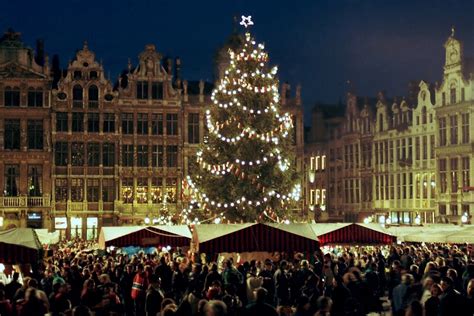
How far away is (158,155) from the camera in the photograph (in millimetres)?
61000

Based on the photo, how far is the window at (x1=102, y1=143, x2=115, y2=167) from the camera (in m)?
59.8

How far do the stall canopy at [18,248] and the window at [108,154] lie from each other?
40.5m

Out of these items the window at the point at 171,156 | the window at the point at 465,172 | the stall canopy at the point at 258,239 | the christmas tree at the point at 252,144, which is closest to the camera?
the stall canopy at the point at 258,239

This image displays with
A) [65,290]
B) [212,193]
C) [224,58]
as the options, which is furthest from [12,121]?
[65,290]

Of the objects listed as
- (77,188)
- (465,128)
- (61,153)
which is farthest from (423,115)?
(61,153)

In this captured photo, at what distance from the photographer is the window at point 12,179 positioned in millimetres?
57594

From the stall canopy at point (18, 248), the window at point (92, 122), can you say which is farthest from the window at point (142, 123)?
the stall canopy at point (18, 248)

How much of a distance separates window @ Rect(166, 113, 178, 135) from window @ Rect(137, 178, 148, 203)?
3332mm

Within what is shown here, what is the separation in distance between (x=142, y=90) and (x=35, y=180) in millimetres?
8419

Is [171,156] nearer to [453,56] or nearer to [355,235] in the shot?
[453,56]

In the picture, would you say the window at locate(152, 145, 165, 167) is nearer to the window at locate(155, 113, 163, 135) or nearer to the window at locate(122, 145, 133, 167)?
the window at locate(155, 113, 163, 135)

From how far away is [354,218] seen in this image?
66.8 meters

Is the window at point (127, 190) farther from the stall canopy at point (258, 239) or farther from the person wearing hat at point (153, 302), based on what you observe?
the person wearing hat at point (153, 302)

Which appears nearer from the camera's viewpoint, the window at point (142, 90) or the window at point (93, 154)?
the window at point (93, 154)
